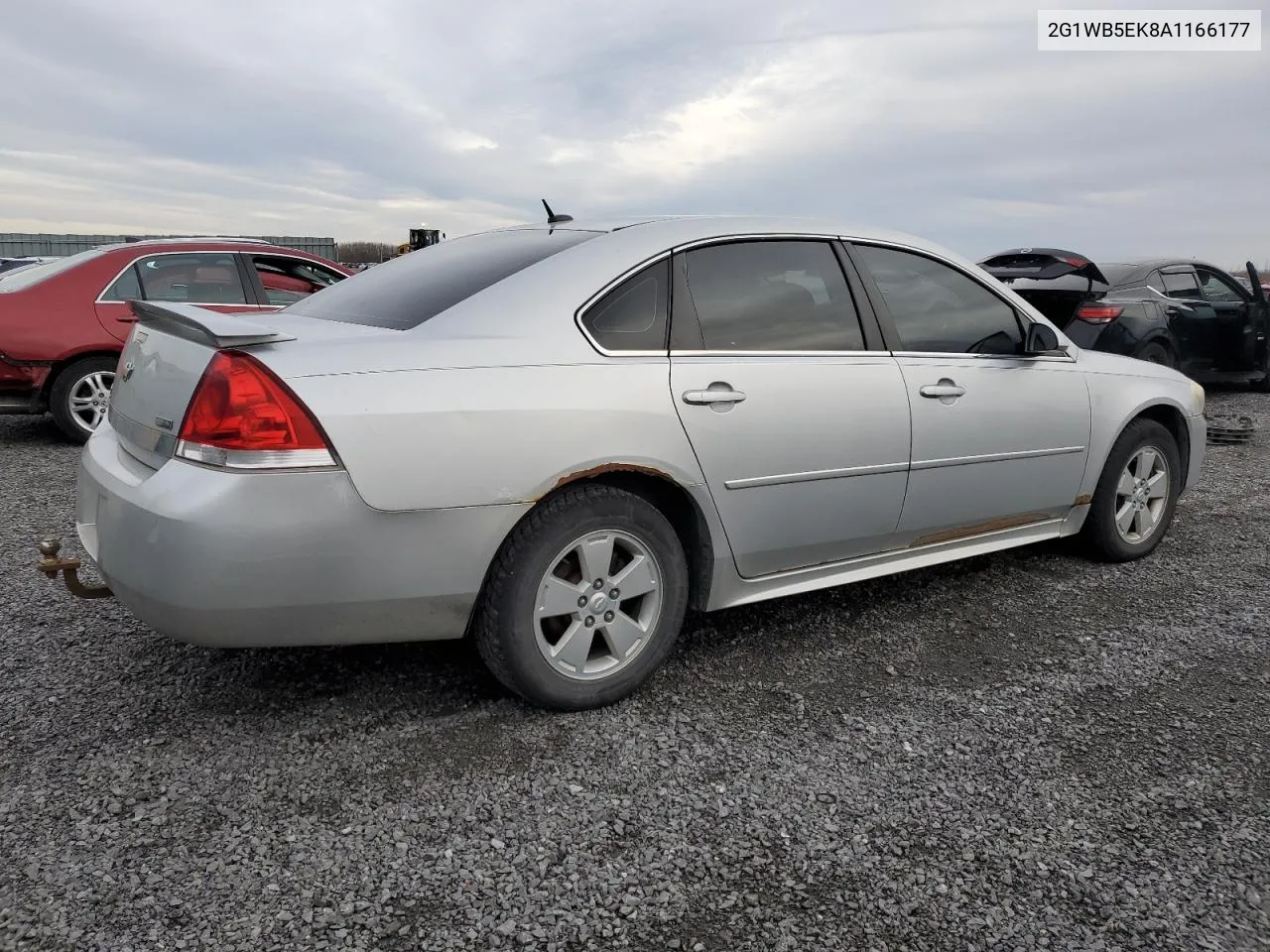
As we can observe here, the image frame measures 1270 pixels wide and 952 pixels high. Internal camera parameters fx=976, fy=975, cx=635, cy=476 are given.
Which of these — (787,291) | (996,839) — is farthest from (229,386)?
(996,839)

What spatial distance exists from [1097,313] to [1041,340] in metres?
5.65

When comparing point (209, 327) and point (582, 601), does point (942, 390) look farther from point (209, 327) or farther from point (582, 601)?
point (209, 327)

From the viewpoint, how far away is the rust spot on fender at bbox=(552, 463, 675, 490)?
8.95 feet

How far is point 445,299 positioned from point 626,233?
2.08 ft

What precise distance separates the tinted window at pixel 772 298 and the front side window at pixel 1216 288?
8297 millimetres

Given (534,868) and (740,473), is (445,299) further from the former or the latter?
(534,868)

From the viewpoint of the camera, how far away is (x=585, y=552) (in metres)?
2.83

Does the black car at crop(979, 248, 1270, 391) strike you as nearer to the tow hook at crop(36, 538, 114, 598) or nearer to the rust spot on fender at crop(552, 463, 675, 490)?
the rust spot on fender at crop(552, 463, 675, 490)

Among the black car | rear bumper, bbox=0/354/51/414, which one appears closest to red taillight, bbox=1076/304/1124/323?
the black car

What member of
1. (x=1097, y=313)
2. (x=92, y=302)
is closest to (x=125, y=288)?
(x=92, y=302)

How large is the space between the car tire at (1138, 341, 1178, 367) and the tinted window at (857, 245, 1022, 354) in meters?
6.04

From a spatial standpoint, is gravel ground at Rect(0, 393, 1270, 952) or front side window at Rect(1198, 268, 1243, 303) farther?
front side window at Rect(1198, 268, 1243, 303)

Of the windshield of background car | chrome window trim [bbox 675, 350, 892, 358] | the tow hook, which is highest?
the windshield of background car

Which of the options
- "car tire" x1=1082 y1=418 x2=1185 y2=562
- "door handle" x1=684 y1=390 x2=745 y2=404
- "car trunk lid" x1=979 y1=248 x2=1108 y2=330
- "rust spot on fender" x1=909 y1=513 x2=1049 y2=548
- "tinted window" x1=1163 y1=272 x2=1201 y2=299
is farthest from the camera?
"tinted window" x1=1163 y1=272 x2=1201 y2=299
